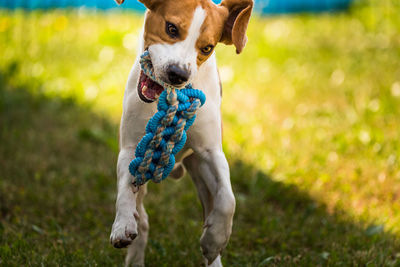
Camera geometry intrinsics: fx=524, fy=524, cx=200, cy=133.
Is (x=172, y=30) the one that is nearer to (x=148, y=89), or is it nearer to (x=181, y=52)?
(x=181, y=52)

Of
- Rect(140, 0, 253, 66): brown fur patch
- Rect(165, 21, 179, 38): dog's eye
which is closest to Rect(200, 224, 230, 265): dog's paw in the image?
Rect(140, 0, 253, 66): brown fur patch

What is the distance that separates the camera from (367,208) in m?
3.81

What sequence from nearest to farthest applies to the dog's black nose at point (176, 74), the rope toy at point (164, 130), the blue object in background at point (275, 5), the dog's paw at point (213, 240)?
the dog's black nose at point (176, 74)
the rope toy at point (164, 130)
the dog's paw at point (213, 240)
the blue object in background at point (275, 5)

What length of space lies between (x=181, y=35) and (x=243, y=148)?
248 cm

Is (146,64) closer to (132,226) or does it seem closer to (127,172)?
(127,172)

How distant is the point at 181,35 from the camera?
7.98ft

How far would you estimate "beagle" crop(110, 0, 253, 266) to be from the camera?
2426 millimetres

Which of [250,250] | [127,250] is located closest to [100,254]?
[127,250]

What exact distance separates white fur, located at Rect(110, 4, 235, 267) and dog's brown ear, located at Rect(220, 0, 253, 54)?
6.6 inches

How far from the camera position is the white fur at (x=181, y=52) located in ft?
7.82

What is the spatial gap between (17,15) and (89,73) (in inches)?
76.9

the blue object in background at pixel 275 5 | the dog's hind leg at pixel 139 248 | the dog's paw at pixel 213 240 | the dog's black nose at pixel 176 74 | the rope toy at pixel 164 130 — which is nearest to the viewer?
the dog's black nose at pixel 176 74

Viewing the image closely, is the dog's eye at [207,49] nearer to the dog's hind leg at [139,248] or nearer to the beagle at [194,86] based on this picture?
the beagle at [194,86]

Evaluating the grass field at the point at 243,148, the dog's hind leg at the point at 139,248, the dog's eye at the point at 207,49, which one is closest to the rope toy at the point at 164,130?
the dog's eye at the point at 207,49
